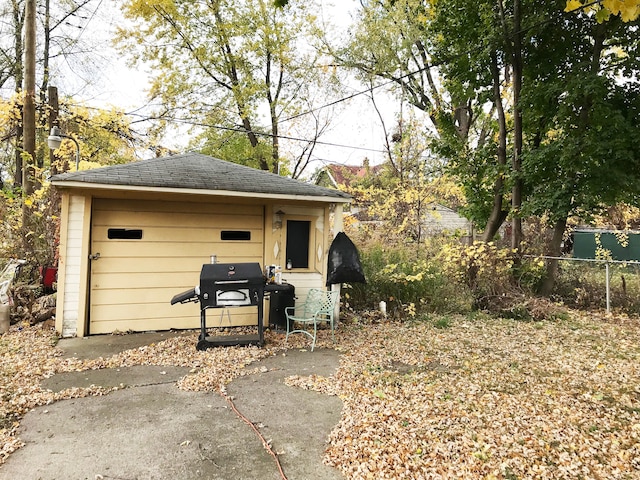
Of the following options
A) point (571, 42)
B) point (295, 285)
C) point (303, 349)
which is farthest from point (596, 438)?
point (571, 42)

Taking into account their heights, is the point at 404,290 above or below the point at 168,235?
below

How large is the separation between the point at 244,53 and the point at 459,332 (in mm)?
11561

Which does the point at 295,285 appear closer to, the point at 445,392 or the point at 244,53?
the point at 445,392

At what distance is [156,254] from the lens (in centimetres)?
575

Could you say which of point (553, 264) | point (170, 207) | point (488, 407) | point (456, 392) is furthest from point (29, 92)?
point (553, 264)

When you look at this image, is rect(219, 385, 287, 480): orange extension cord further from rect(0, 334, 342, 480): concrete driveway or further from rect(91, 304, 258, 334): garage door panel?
rect(91, 304, 258, 334): garage door panel

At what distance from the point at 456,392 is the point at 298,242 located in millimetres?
3574

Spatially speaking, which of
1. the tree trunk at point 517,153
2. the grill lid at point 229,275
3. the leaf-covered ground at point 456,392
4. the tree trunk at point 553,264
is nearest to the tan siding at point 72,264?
the leaf-covered ground at point 456,392

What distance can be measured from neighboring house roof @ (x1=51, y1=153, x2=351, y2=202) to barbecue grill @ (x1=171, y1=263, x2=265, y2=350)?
3.96ft

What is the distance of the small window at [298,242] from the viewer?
6406 mm

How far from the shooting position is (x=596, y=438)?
8.98 ft

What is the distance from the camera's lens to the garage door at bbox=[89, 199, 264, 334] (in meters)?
5.51

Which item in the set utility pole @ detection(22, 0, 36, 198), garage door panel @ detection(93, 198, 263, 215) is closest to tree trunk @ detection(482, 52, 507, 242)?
garage door panel @ detection(93, 198, 263, 215)

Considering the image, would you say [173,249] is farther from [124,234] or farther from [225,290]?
[225,290]
